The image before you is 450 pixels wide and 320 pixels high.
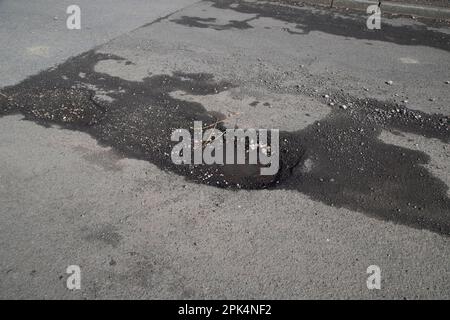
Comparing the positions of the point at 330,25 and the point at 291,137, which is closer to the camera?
the point at 291,137

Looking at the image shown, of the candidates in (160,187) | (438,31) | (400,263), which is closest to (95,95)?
(160,187)

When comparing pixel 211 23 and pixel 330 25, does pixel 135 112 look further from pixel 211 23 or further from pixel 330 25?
pixel 330 25

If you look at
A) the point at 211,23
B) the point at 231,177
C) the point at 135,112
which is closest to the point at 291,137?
the point at 231,177

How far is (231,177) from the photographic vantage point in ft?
13.9

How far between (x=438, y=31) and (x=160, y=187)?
7187 millimetres

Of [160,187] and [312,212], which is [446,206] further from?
[160,187]

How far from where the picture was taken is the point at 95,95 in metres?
5.61

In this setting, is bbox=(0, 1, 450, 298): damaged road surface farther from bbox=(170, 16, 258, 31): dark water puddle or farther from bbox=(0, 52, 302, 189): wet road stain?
bbox=(170, 16, 258, 31): dark water puddle

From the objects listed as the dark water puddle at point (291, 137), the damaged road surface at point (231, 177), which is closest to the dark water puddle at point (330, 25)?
the damaged road surface at point (231, 177)

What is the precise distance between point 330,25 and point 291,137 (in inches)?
179

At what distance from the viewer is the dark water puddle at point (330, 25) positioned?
24.8 ft

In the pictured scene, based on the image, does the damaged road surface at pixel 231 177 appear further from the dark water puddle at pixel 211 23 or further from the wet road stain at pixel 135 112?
the dark water puddle at pixel 211 23

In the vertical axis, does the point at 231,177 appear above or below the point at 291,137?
below

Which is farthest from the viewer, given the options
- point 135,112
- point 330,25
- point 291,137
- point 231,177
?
point 330,25
